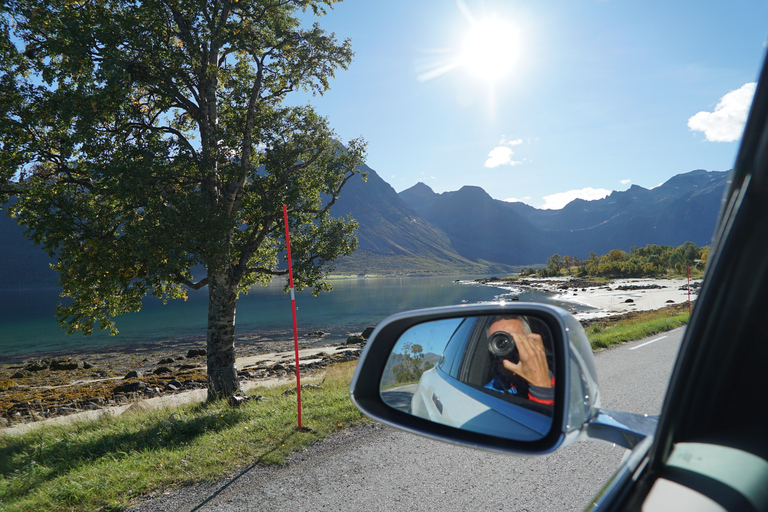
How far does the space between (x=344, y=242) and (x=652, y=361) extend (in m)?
7.98

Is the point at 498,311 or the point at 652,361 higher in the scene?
the point at 498,311

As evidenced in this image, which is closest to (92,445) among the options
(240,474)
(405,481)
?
(240,474)

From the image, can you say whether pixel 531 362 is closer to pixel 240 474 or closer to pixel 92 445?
pixel 240 474

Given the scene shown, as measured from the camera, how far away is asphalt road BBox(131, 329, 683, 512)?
3.48 metres

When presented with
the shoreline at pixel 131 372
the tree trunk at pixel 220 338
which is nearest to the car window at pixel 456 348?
the tree trunk at pixel 220 338

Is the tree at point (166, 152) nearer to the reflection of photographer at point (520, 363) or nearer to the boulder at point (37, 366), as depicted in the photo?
the reflection of photographer at point (520, 363)

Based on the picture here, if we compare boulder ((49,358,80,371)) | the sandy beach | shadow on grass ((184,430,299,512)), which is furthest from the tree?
boulder ((49,358,80,371))

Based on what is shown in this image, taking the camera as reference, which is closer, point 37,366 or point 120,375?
point 120,375

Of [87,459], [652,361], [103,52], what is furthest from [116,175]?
[652,361]

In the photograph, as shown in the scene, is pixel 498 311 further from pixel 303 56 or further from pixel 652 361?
pixel 303 56

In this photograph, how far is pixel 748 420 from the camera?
2.99 feet

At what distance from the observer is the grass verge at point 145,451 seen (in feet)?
13.5

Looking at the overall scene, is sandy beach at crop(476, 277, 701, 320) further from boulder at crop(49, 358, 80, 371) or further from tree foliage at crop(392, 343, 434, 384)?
boulder at crop(49, 358, 80, 371)

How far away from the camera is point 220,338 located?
34.0ft
